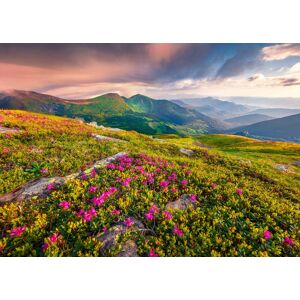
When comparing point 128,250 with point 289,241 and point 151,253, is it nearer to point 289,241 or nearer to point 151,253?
point 151,253

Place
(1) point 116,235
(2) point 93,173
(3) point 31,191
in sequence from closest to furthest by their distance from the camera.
Result: (1) point 116,235, (3) point 31,191, (2) point 93,173

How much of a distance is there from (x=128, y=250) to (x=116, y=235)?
1.46 feet

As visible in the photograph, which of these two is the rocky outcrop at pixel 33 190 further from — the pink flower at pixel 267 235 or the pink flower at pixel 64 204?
the pink flower at pixel 267 235

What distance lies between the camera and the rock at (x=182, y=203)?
205 inches

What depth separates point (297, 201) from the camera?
22.5 ft

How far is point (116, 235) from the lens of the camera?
3998 millimetres

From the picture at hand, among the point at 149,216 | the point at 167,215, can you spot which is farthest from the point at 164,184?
the point at 149,216

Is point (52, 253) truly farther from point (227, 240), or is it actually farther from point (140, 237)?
point (227, 240)

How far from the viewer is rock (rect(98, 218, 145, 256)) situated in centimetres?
380

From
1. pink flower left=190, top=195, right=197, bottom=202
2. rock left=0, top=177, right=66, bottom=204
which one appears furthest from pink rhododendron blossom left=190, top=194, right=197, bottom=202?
rock left=0, top=177, right=66, bottom=204

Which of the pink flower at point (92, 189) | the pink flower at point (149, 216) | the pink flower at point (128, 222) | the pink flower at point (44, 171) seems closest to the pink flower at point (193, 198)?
the pink flower at point (149, 216)

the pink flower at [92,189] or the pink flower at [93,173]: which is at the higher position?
the pink flower at [93,173]

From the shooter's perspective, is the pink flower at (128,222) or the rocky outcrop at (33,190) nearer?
the pink flower at (128,222)
